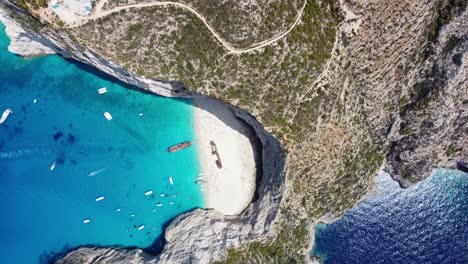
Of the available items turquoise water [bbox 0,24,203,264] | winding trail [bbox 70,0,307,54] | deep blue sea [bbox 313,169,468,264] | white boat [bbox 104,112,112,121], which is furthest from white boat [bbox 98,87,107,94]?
deep blue sea [bbox 313,169,468,264]

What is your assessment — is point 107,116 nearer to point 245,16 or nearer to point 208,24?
point 208,24

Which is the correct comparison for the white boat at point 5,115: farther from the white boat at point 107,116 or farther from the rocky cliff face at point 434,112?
the rocky cliff face at point 434,112

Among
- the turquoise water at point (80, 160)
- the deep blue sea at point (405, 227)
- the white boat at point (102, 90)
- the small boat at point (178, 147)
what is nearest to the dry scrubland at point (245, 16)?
the white boat at point (102, 90)

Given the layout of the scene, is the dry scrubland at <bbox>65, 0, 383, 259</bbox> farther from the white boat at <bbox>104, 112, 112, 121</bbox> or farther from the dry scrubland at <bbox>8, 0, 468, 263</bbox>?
the white boat at <bbox>104, 112, 112, 121</bbox>

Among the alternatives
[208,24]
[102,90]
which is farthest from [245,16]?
[102,90]

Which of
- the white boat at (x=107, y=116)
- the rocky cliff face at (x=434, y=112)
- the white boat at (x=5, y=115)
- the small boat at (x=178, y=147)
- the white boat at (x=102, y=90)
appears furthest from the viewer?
the small boat at (x=178, y=147)

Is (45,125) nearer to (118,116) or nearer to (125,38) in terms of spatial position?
(118,116)

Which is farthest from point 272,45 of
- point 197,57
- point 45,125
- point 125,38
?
point 45,125
